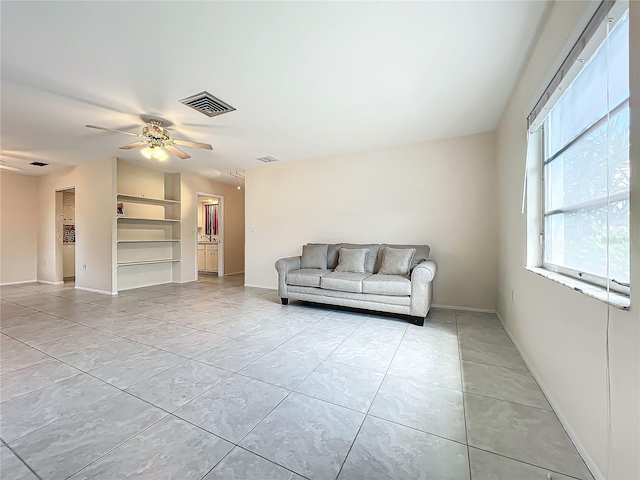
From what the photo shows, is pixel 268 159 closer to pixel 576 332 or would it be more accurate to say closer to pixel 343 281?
pixel 343 281

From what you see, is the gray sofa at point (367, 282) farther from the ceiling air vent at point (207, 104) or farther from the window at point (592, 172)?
the ceiling air vent at point (207, 104)

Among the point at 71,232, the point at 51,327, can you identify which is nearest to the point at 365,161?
the point at 51,327

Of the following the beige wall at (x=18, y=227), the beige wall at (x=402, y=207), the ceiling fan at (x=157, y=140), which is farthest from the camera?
the beige wall at (x=18, y=227)

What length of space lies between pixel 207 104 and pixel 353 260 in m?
2.62

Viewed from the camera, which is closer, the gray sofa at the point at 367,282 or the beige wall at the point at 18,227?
the gray sofa at the point at 367,282

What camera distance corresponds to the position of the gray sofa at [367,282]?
9.89ft

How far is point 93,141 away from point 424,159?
4889 millimetres

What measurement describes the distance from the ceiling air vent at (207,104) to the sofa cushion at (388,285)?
2566mm

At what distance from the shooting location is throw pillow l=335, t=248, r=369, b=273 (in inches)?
149

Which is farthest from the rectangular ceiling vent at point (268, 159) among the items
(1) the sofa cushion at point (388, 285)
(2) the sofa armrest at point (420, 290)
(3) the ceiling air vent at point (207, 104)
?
(2) the sofa armrest at point (420, 290)

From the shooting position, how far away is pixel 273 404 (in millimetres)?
1590

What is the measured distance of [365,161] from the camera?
434 cm

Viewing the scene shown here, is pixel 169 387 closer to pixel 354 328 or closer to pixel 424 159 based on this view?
pixel 354 328

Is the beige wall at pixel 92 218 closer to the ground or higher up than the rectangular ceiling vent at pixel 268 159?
Answer: closer to the ground
